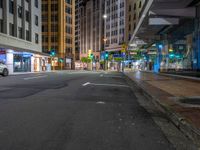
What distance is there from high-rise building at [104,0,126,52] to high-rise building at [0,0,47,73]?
173ft

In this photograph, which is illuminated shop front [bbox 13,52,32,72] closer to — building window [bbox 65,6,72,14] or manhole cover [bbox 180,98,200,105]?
manhole cover [bbox 180,98,200,105]

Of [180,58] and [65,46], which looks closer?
[180,58]

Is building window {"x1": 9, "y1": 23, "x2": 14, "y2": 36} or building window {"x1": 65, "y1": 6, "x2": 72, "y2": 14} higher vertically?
building window {"x1": 65, "y1": 6, "x2": 72, "y2": 14}

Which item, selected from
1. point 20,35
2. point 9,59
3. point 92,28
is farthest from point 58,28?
point 9,59

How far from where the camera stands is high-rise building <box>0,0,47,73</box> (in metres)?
36.6

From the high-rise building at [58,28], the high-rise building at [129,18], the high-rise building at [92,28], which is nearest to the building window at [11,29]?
the high-rise building at [58,28]

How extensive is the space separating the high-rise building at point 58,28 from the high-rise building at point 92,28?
2945 centimetres

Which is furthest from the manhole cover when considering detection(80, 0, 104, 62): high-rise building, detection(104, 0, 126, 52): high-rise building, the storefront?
detection(80, 0, 104, 62): high-rise building

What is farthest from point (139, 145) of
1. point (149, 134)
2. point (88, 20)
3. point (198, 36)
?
point (88, 20)

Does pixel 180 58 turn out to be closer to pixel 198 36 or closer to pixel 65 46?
pixel 198 36

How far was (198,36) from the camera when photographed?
655 inches

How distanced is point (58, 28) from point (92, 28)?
1888 inches

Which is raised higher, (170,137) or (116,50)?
(116,50)

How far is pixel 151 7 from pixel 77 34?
149 m
